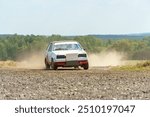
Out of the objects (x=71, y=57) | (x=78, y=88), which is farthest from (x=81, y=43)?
(x=78, y=88)

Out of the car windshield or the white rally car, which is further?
the car windshield

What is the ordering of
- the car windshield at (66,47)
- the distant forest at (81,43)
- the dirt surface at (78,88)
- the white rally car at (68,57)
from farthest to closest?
the distant forest at (81,43) → the car windshield at (66,47) → the white rally car at (68,57) → the dirt surface at (78,88)

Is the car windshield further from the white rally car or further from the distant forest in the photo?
the distant forest

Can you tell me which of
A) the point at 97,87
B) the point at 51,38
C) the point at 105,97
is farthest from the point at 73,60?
the point at 51,38

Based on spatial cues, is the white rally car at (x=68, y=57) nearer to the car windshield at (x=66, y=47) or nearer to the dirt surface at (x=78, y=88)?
the car windshield at (x=66, y=47)

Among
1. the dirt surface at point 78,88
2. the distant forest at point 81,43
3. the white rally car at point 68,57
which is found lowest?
the distant forest at point 81,43

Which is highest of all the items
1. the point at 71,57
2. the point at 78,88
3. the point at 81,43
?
the point at 78,88

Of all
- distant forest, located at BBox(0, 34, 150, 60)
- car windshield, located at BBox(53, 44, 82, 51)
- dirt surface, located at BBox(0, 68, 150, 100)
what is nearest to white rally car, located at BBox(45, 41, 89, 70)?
car windshield, located at BBox(53, 44, 82, 51)

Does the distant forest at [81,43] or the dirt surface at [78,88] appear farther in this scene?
the distant forest at [81,43]

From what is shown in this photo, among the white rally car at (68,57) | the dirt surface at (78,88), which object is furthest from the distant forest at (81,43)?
the dirt surface at (78,88)

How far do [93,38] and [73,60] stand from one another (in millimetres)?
64120

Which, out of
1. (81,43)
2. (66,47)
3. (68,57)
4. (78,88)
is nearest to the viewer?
(78,88)

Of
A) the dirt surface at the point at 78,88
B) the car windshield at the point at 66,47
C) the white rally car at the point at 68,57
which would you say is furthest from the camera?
the car windshield at the point at 66,47

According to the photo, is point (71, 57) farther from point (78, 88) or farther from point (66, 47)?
point (78, 88)
